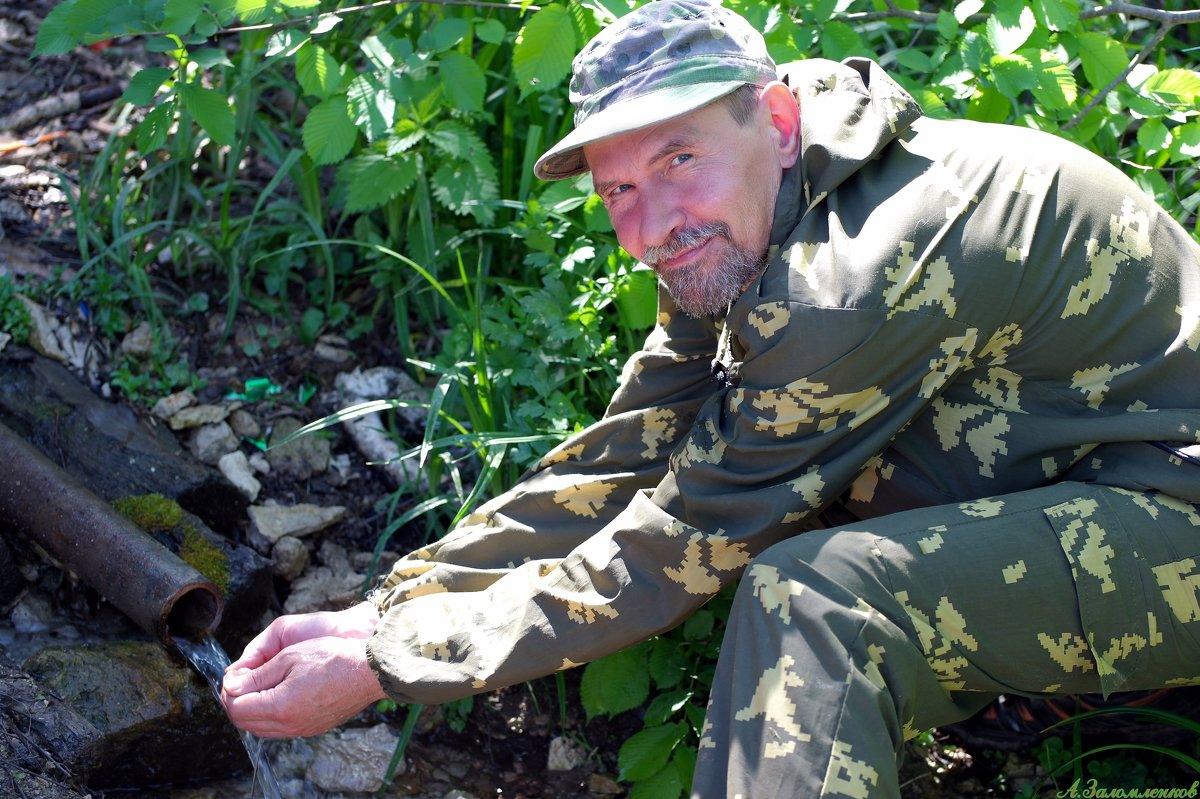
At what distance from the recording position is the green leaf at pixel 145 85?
2881 millimetres

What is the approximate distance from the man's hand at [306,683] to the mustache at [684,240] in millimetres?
960

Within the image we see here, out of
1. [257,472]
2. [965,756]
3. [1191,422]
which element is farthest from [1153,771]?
[257,472]

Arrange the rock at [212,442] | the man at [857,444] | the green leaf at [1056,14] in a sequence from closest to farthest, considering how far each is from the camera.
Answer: the man at [857,444] < the green leaf at [1056,14] < the rock at [212,442]

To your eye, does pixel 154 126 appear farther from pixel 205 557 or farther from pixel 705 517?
pixel 705 517

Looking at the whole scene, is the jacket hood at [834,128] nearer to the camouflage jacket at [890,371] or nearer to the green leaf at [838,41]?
the camouflage jacket at [890,371]

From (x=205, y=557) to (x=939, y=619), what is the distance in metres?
1.78

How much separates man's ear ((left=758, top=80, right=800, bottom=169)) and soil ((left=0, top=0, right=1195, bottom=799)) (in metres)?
1.45

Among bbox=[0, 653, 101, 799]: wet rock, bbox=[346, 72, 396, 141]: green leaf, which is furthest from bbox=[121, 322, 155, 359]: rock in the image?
bbox=[0, 653, 101, 799]: wet rock

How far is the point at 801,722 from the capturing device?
6.11ft

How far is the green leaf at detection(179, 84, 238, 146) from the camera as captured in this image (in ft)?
9.78

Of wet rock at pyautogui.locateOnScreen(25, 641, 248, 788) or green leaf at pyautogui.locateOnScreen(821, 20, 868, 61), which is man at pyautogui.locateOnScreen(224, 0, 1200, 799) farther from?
green leaf at pyautogui.locateOnScreen(821, 20, 868, 61)

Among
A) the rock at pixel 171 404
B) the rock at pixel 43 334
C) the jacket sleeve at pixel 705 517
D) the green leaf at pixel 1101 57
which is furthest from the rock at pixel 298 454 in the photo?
the green leaf at pixel 1101 57

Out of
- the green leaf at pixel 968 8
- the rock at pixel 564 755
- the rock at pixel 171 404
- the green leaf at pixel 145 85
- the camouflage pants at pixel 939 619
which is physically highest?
the green leaf at pixel 145 85

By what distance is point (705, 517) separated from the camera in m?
2.25
